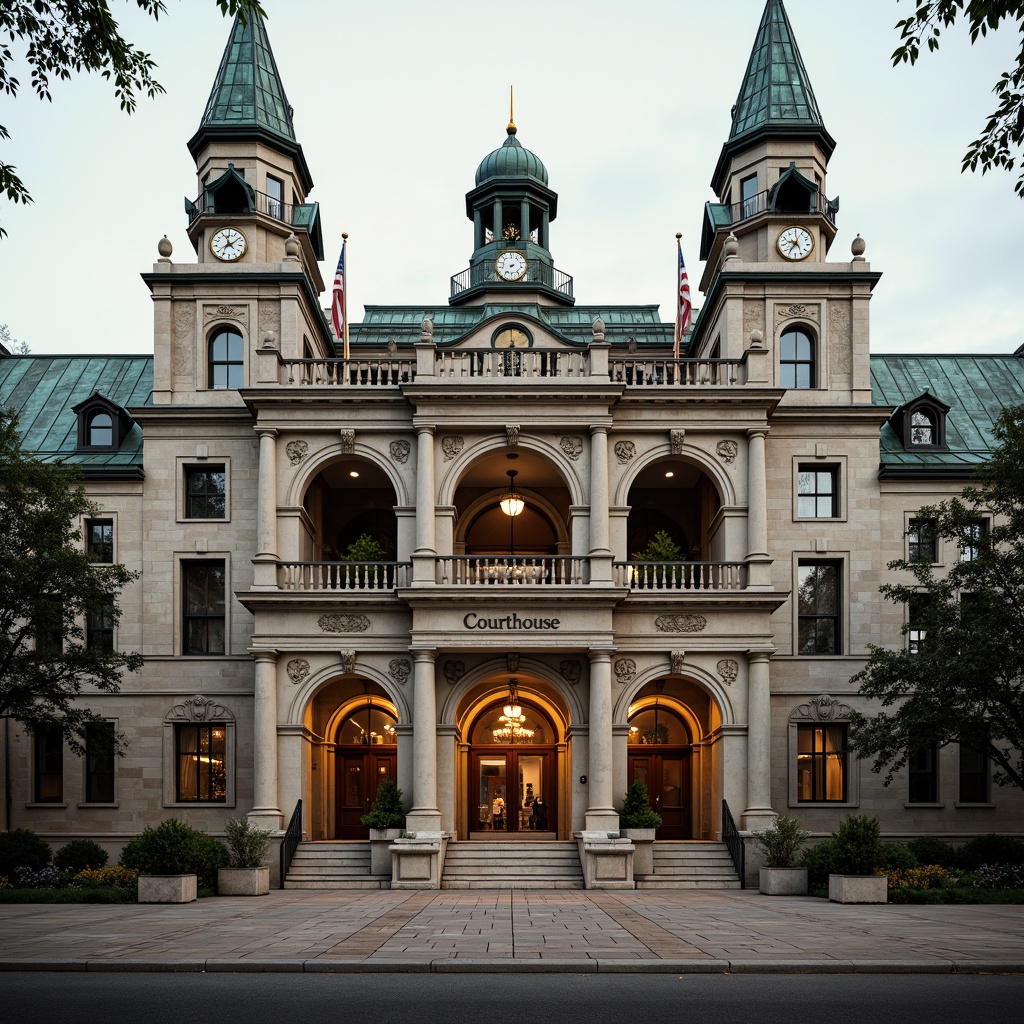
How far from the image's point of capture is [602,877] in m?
29.2


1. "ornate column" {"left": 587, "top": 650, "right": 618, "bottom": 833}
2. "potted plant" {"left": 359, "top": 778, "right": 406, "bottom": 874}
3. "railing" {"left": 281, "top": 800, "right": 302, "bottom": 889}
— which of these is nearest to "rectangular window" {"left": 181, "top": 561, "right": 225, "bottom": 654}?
"railing" {"left": 281, "top": 800, "right": 302, "bottom": 889}

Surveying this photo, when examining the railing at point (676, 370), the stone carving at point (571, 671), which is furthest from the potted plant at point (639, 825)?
the railing at point (676, 370)

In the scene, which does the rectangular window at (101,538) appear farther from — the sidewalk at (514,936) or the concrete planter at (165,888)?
the concrete planter at (165,888)

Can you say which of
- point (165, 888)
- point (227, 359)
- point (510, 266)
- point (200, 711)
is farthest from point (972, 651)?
point (510, 266)

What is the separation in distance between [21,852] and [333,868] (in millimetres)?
7709

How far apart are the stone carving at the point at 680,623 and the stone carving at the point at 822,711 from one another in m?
4.31

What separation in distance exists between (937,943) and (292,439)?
2184 centimetres

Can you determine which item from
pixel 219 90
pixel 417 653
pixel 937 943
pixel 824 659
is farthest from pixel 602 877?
pixel 219 90

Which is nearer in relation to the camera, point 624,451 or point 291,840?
point 291,840

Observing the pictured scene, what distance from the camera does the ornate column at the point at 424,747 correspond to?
99.8ft

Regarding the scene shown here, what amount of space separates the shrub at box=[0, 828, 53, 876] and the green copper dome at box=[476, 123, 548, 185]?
2959 centimetres

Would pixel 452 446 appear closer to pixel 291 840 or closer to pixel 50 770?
pixel 291 840

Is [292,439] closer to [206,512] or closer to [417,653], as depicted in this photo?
[206,512]

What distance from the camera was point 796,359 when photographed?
119 ft
